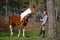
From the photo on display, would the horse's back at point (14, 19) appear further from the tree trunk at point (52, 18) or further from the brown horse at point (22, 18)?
the tree trunk at point (52, 18)

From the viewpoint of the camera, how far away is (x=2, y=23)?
74.7 ft

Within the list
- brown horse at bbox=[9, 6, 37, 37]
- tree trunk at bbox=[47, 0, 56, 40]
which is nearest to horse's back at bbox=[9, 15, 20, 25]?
brown horse at bbox=[9, 6, 37, 37]

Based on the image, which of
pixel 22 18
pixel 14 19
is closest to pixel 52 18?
pixel 22 18

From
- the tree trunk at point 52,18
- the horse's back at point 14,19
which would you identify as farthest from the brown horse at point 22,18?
the tree trunk at point 52,18

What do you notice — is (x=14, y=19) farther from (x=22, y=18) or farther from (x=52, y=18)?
(x=52, y=18)

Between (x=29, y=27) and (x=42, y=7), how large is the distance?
560 inches

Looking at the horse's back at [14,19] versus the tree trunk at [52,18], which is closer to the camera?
the tree trunk at [52,18]

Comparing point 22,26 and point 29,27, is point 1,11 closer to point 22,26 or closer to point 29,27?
point 29,27

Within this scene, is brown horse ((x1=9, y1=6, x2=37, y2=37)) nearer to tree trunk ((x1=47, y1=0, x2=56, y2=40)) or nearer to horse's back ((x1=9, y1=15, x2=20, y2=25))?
horse's back ((x1=9, y1=15, x2=20, y2=25))

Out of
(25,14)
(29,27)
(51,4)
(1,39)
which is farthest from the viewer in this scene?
(29,27)

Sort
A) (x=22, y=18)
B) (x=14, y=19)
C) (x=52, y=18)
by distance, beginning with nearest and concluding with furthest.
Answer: (x=52, y=18)
(x=22, y=18)
(x=14, y=19)

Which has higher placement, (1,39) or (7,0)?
(7,0)

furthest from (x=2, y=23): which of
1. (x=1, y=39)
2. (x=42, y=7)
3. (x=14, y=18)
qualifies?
(x=42, y=7)

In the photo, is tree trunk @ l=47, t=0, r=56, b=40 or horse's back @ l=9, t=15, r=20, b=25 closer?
tree trunk @ l=47, t=0, r=56, b=40
